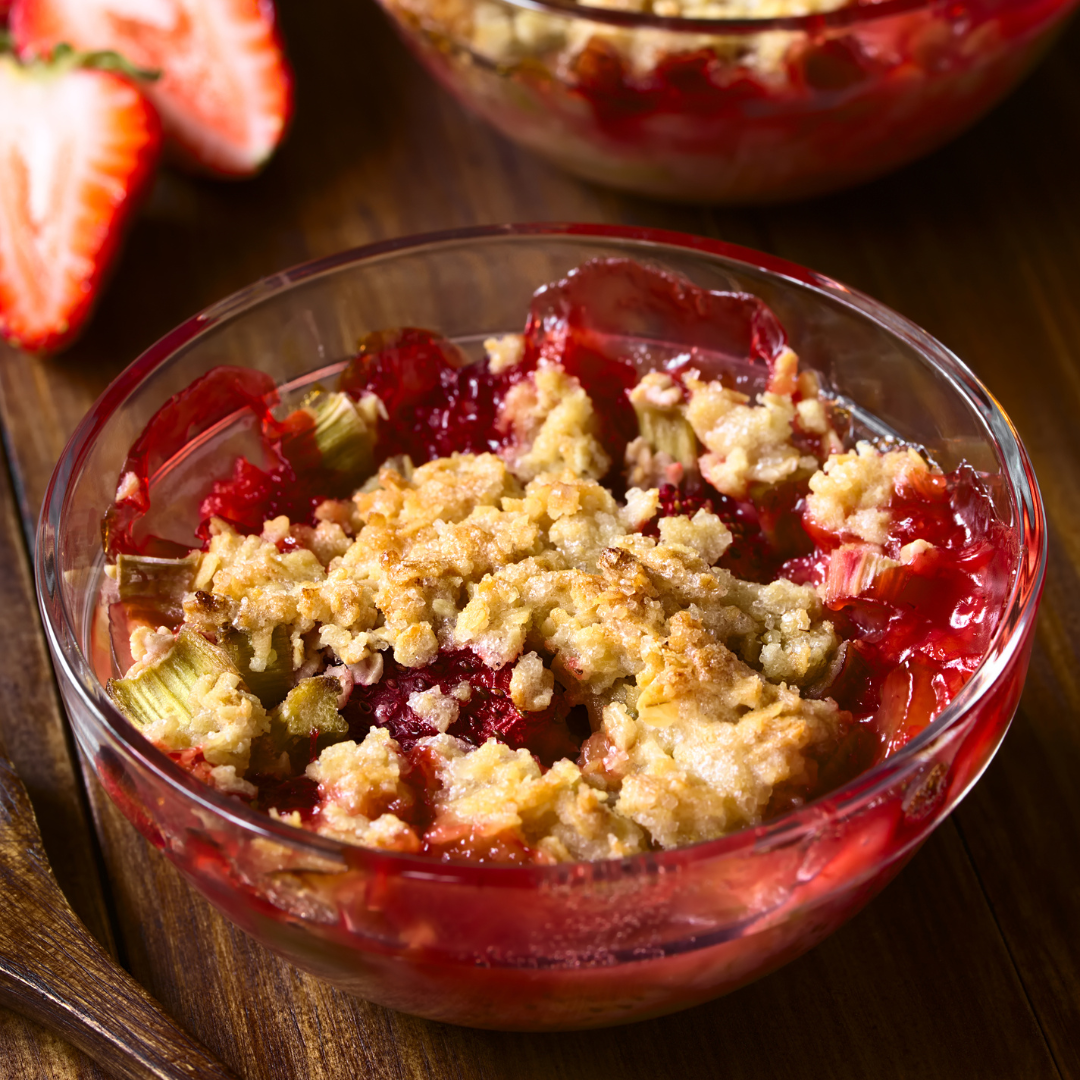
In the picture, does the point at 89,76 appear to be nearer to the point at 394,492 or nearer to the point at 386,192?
the point at 386,192

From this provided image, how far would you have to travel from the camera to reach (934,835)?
162 centimetres

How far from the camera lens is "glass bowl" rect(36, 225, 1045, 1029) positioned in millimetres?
1132

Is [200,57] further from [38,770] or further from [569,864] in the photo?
[569,864]

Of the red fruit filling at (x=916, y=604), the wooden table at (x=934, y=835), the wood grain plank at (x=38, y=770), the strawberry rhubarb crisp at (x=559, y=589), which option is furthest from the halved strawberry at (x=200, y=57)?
the red fruit filling at (x=916, y=604)

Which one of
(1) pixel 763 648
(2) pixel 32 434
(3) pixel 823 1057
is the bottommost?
(3) pixel 823 1057

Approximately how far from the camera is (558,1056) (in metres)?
1.44

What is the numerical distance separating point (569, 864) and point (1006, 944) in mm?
688

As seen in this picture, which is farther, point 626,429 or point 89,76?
point 89,76

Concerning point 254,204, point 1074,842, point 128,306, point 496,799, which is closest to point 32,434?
point 128,306

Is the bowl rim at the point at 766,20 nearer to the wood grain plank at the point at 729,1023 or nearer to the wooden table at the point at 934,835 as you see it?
the wooden table at the point at 934,835

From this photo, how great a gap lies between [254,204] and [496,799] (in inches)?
60.7

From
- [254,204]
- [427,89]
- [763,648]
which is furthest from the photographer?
[427,89]

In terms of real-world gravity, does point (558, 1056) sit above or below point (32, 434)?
below

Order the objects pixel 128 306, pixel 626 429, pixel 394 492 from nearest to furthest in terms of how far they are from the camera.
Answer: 1. pixel 394 492
2. pixel 626 429
3. pixel 128 306
